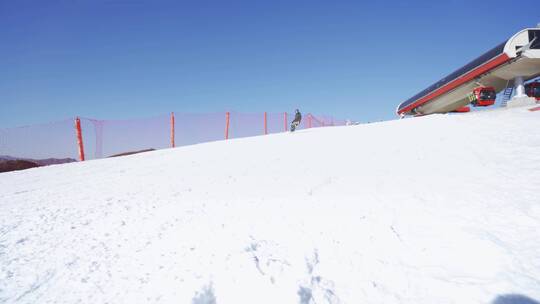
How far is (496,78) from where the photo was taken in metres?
10.5

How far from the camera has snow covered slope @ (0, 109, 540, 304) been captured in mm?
1956

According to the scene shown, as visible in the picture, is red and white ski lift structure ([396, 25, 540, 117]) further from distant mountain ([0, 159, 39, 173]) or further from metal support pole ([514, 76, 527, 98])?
distant mountain ([0, 159, 39, 173])

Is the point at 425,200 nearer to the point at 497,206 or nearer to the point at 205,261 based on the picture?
the point at 497,206

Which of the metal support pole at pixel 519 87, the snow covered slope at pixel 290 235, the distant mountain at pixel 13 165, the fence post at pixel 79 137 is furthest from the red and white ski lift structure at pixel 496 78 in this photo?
the distant mountain at pixel 13 165

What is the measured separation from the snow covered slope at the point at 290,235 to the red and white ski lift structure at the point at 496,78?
20.3ft

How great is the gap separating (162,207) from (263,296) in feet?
6.63

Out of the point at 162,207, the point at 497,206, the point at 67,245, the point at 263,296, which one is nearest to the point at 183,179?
the point at 162,207

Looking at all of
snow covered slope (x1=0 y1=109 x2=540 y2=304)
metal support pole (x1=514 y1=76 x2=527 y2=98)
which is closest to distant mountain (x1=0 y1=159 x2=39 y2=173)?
snow covered slope (x1=0 y1=109 x2=540 y2=304)

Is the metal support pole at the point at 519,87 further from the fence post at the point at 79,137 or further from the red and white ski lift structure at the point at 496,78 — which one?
the fence post at the point at 79,137

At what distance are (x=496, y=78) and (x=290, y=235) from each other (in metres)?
12.0

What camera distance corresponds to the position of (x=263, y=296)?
6.23 feet

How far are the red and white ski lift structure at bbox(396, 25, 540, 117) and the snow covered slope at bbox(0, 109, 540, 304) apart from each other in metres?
6.18

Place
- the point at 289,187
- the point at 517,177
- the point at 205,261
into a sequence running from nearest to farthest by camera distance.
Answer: the point at 205,261
the point at 517,177
the point at 289,187

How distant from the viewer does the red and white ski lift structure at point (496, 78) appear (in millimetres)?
9047
